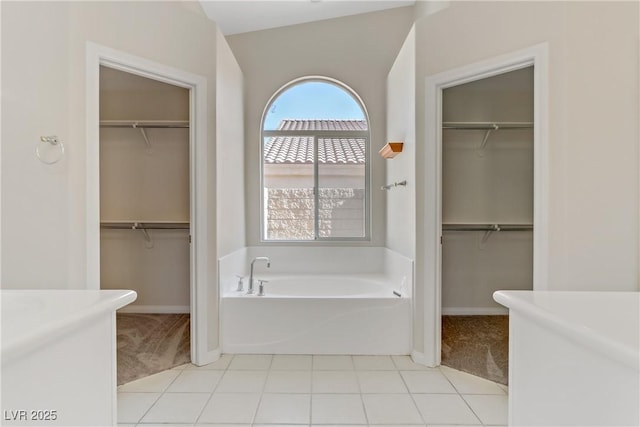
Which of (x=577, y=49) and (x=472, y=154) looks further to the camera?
→ (x=472, y=154)

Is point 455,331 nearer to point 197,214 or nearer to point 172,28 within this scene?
point 197,214

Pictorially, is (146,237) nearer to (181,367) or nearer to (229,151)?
(229,151)

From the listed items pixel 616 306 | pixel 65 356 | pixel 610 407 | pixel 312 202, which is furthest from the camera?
pixel 312 202

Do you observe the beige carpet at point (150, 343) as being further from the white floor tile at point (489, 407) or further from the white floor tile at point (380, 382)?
the white floor tile at point (489, 407)

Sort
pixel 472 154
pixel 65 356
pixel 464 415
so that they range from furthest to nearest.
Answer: pixel 472 154 → pixel 464 415 → pixel 65 356

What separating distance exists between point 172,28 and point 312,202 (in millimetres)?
2091

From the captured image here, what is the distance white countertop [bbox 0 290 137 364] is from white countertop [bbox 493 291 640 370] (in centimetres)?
113

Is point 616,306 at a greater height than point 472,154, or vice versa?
point 472,154

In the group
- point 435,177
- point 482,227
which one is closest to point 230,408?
point 435,177

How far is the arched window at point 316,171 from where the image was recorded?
374cm

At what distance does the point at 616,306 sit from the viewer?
35.8 inches

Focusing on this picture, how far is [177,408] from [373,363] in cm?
132

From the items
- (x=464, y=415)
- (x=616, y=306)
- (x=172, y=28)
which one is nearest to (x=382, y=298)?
(x=464, y=415)

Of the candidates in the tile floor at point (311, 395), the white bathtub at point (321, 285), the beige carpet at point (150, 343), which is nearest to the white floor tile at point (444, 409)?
the tile floor at point (311, 395)
